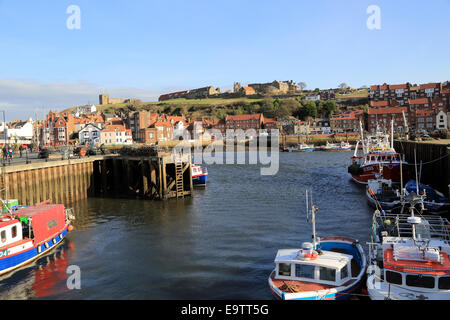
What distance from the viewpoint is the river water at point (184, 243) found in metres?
15.3

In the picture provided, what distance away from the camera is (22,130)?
4432 inches

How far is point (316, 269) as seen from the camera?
12.8 meters

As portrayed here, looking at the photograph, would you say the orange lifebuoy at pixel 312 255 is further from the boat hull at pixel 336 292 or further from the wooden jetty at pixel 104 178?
the wooden jetty at pixel 104 178

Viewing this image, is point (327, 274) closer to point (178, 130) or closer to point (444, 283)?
point (444, 283)

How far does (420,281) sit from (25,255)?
1684 centimetres

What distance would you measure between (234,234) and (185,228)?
12.1 ft

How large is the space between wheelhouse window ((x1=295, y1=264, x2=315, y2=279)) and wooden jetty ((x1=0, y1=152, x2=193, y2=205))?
71.6ft

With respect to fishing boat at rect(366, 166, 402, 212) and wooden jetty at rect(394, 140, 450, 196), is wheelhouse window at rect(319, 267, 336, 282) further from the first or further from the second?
wooden jetty at rect(394, 140, 450, 196)

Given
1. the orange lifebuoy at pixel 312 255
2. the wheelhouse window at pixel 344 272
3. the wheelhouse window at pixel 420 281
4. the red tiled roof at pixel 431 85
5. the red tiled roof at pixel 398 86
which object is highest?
the red tiled roof at pixel 398 86

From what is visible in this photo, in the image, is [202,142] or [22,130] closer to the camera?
[22,130]

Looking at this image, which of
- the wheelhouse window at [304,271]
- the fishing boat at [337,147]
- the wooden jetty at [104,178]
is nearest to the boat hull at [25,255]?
the wooden jetty at [104,178]

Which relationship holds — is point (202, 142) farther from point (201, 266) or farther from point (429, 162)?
point (201, 266)

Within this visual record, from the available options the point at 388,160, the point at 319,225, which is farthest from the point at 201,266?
the point at 388,160

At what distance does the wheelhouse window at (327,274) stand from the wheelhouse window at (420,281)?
2.30 m
